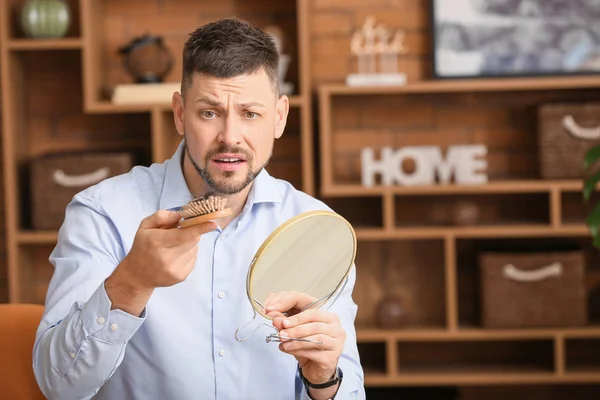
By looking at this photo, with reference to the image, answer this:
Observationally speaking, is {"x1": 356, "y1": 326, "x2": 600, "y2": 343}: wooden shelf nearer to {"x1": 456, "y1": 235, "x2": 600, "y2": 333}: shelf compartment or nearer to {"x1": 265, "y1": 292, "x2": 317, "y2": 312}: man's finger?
{"x1": 456, "y1": 235, "x2": 600, "y2": 333}: shelf compartment

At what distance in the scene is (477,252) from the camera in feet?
11.0

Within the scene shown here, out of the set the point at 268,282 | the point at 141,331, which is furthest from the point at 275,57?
the point at 141,331

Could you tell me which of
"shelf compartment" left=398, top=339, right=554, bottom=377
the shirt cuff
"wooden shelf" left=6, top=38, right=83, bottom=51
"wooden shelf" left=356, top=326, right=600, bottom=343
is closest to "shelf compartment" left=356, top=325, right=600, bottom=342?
"wooden shelf" left=356, top=326, right=600, bottom=343

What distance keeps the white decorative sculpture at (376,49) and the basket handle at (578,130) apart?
61 cm

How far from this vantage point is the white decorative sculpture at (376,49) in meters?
3.33

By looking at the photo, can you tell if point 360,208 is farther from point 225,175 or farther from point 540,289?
point 225,175

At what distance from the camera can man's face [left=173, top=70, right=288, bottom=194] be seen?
149 centimetres

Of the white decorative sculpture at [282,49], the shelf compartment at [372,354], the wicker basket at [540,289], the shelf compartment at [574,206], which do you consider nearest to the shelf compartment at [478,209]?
the shelf compartment at [574,206]

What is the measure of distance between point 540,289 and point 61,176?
178 centimetres

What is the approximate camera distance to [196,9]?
344 centimetres

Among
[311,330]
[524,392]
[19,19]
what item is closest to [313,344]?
[311,330]

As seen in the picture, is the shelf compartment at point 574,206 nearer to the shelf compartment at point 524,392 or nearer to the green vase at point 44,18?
the shelf compartment at point 524,392

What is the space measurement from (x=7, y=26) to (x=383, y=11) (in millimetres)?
1409

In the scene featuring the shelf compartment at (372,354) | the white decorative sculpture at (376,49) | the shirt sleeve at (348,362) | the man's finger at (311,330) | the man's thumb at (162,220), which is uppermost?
the white decorative sculpture at (376,49)
